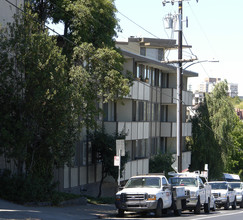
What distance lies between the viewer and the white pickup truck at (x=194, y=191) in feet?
85.7

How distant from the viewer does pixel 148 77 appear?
4378 centimetres

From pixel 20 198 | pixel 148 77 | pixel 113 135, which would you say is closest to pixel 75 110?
pixel 20 198

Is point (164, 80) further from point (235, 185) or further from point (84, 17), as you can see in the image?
point (84, 17)

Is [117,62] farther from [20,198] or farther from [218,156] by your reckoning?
[218,156]

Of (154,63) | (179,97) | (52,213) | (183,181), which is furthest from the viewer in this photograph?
(154,63)

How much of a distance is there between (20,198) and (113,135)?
12.7 metres

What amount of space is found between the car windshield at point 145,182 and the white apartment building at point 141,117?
6.48m

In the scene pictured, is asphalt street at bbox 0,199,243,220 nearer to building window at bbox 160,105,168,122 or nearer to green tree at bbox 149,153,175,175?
green tree at bbox 149,153,175,175

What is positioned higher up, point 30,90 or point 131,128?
point 30,90

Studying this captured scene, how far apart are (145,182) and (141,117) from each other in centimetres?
1912

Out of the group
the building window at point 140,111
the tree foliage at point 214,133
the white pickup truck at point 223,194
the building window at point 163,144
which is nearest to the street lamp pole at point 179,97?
the white pickup truck at point 223,194

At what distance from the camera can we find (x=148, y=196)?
21.5 m

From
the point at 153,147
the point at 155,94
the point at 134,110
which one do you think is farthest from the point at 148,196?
the point at 153,147

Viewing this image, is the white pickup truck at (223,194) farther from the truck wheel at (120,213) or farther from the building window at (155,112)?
the building window at (155,112)
